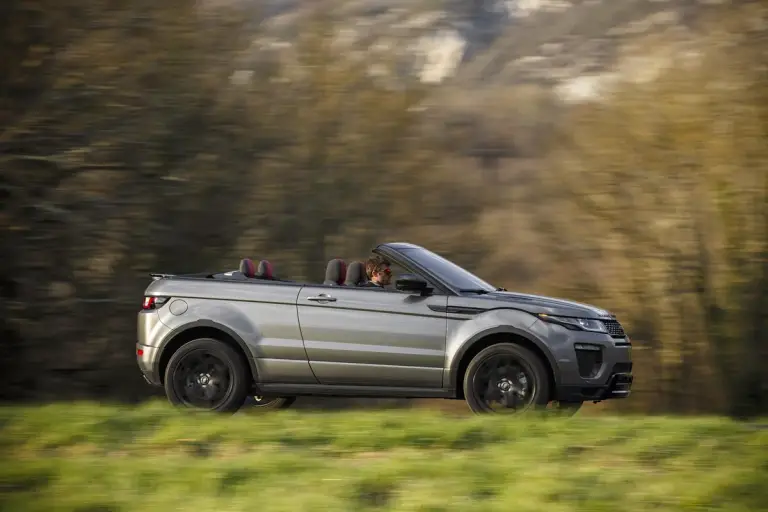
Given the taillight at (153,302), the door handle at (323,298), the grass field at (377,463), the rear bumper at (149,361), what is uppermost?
the door handle at (323,298)

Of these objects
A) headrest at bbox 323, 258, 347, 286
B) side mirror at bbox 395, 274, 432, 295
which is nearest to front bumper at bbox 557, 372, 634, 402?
side mirror at bbox 395, 274, 432, 295

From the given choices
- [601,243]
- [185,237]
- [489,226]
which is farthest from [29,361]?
[601,243]

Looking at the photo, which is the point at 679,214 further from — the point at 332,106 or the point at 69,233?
the point at 69,233

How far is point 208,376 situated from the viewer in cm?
1127

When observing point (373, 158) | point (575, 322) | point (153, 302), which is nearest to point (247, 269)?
point (153, 302)

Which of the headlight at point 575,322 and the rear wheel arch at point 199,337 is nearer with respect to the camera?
the headlight at point 575,322

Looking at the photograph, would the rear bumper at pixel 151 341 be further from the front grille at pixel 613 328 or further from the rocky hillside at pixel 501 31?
the rocky hillside at pixel 501 31

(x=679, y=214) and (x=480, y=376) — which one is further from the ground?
(x=679, y=214)

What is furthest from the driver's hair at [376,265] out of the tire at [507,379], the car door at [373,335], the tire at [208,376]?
the tire at [208,376]

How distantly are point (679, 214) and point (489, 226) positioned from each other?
3181 millimetres

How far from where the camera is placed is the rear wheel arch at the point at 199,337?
11.1 meters

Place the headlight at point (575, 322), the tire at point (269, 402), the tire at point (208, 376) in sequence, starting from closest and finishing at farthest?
the headlight at point (575, 322)
the tire at point (208, 376)
the tire at point (269, 402)

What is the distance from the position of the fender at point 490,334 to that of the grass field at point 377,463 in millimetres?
769

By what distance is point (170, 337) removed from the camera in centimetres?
1131
